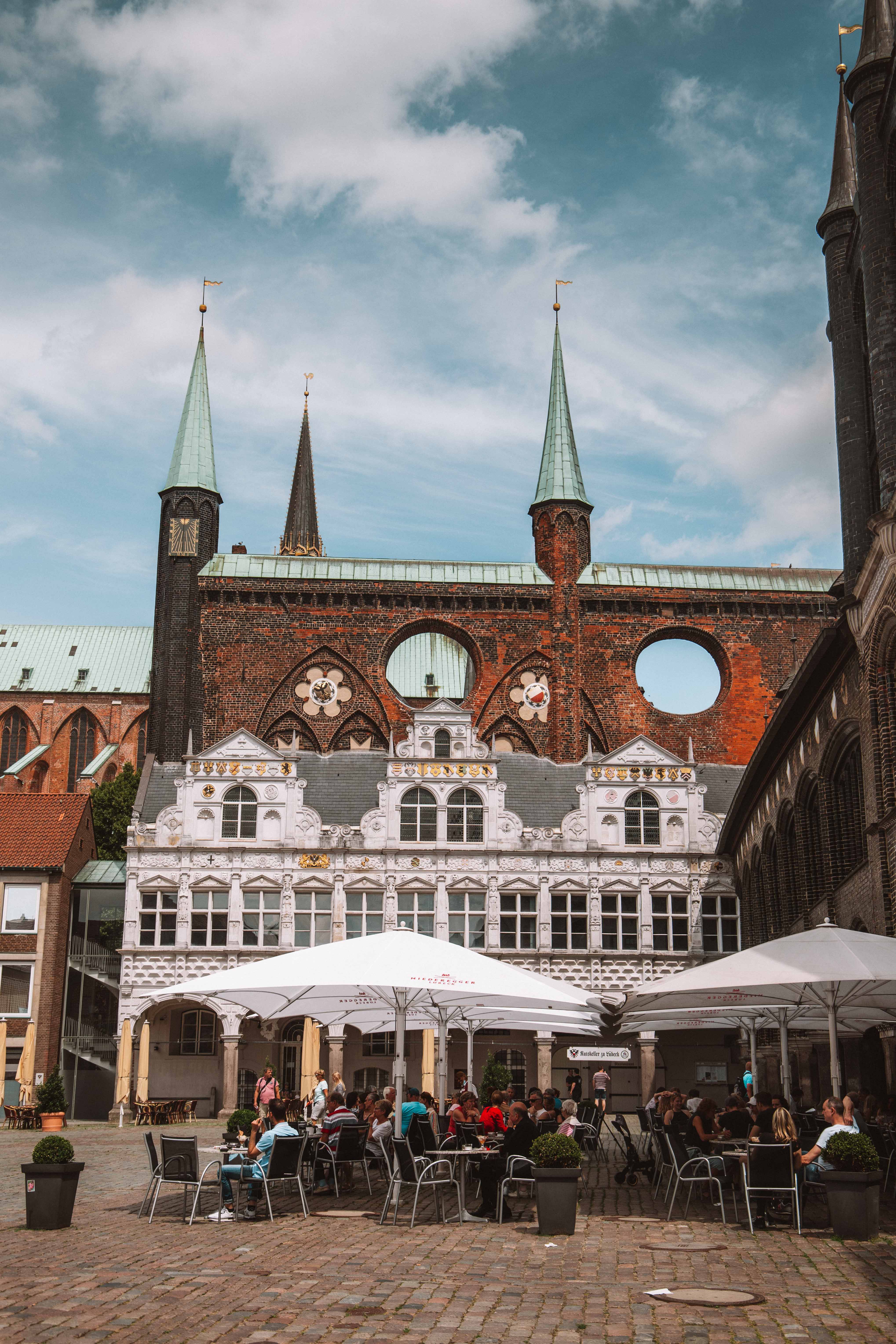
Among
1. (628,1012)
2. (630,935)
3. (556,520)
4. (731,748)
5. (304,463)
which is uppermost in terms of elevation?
(304,463)

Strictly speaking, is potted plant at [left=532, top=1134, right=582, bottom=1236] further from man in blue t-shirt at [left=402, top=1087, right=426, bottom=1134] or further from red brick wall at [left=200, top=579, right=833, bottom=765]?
red brick wall at [left=200, top=579, right=833, bottom=765]

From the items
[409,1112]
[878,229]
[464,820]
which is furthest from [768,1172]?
[464,820]

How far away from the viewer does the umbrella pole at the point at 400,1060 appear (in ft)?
51.4

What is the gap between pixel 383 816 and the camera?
133 feet

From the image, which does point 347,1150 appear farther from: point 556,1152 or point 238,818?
point 238,818

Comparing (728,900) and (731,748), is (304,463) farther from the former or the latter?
(728,900)

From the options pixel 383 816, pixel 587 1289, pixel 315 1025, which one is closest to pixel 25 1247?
pixel 587 1289

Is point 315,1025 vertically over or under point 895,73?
under

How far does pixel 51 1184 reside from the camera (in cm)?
1277

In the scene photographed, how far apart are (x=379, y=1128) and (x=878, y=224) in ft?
53.2

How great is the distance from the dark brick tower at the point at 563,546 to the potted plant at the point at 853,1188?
36277 mm

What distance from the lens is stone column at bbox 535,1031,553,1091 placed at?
38.3 meters

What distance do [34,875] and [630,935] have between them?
17367 millimetres

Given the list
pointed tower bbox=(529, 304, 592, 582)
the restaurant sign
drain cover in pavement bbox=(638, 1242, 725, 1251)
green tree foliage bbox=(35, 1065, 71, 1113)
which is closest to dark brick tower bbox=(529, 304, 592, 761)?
pointed tower bbox=(529, 304, 592, 582)
